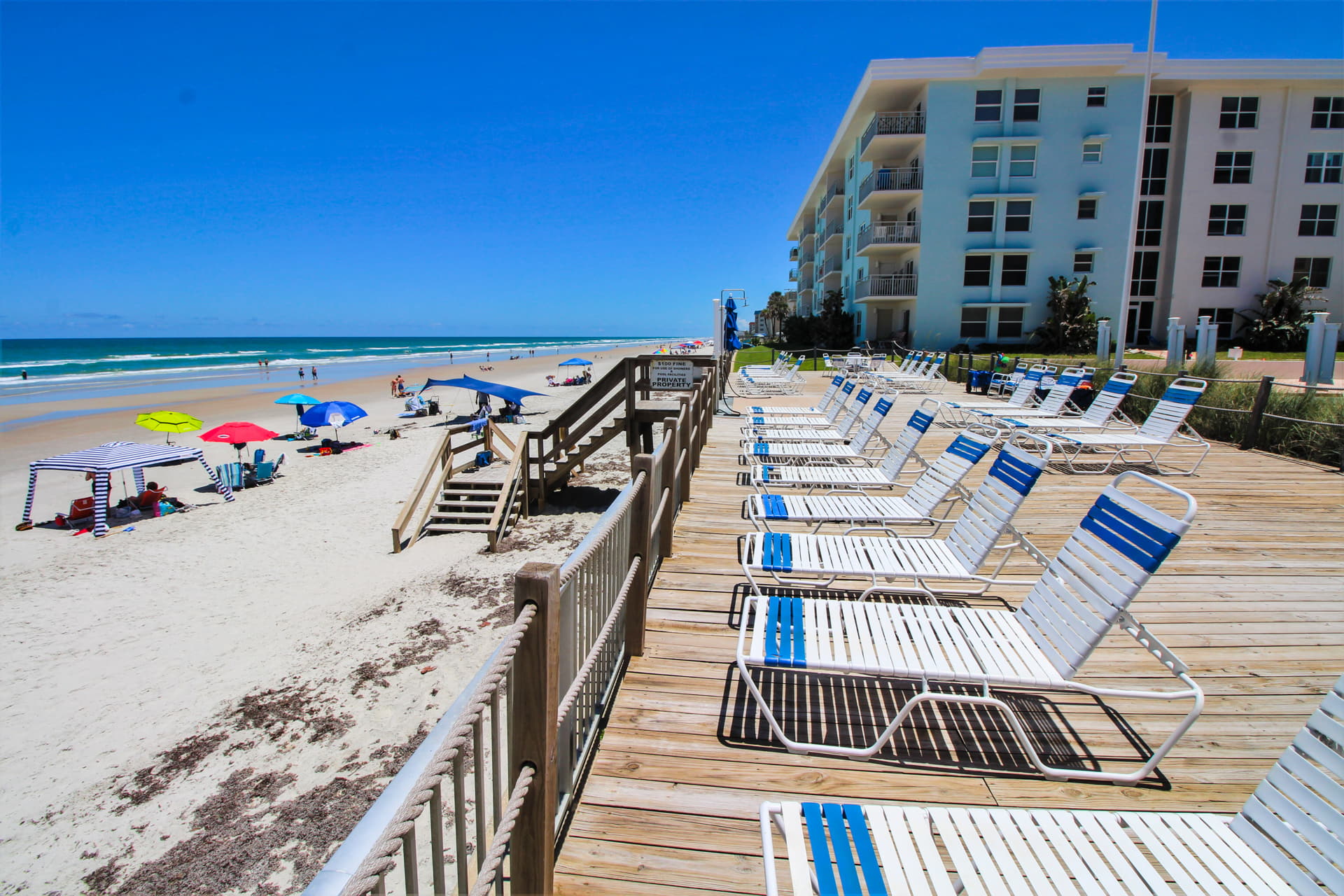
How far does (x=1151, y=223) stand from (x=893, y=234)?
12277 millimetres

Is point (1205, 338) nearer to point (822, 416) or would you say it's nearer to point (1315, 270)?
point (822, 416)

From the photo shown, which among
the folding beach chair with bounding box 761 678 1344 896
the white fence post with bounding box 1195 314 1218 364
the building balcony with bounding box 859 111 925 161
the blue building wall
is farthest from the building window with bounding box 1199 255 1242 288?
the folding beach chair with bounding box 761 678 1344 896

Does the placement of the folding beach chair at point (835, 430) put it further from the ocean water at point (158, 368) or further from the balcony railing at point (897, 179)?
Answer: the ocean water at point (158, 368)

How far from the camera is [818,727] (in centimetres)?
305

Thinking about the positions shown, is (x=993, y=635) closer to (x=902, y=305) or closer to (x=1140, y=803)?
(x=1140, y=803)

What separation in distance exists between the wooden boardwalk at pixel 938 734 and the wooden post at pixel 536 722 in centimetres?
29

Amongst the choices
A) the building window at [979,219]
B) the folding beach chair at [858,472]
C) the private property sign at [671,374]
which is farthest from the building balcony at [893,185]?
the folding beach chair at [858,472]

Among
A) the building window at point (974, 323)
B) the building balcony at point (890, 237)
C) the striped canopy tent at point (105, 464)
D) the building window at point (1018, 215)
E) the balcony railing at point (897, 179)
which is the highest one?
the balcony railing at point (897, 179)

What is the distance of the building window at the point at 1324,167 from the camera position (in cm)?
2900

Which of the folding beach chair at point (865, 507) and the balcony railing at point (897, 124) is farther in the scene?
the balcony railing at point (897, 124)

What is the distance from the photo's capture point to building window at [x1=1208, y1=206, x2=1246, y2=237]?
29.5 metres

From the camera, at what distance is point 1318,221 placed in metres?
29.2

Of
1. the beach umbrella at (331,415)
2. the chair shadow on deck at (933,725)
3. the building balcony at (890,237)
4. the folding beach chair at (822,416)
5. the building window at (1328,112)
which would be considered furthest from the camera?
the building balcony at (890,237)


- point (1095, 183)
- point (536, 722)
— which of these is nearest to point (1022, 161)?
point (1095, 183)
